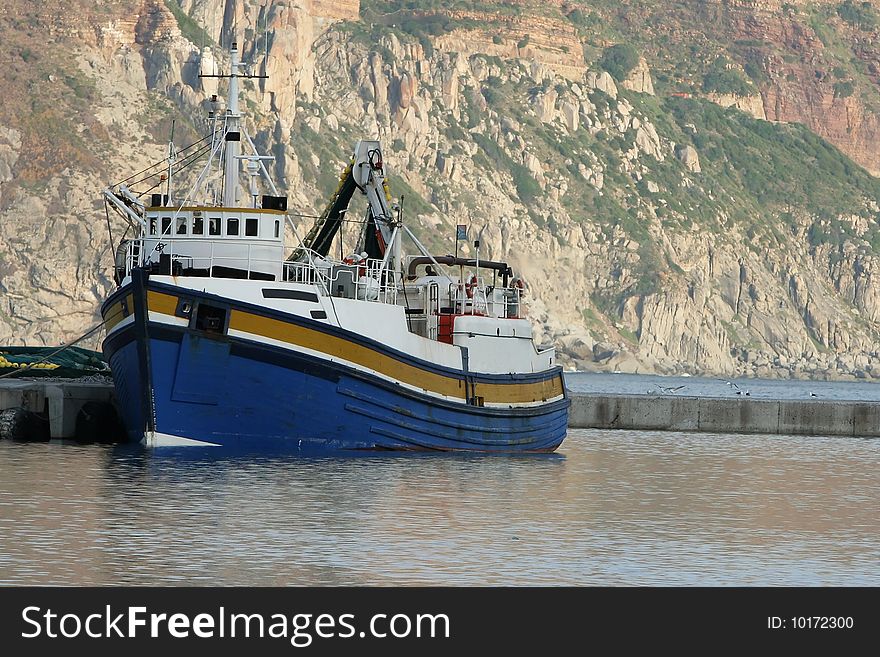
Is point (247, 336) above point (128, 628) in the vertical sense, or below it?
above

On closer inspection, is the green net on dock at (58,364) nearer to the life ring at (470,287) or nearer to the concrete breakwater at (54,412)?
the concrete breakwater at (54,412)

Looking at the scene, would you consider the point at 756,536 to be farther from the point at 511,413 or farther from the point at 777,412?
the point at 777,412

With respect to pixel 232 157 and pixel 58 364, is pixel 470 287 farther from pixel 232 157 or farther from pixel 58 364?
pixel 58 364

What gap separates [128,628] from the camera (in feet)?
82.2

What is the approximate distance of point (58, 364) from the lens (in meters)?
76.4

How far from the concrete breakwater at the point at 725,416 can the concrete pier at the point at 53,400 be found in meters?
25.0

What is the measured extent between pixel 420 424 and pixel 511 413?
5.31 meters

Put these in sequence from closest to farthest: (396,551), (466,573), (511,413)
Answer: (466,573) < (396,551) < (511,413)

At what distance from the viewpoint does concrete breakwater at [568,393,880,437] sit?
73.9 m

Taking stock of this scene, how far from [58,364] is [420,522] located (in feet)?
139

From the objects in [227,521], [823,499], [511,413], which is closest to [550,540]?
[227,521]

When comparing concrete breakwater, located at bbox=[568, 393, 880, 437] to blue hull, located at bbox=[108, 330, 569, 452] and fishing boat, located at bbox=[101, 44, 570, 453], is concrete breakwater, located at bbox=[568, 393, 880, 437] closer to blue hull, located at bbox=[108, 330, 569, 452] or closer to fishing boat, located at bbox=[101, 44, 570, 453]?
fishing boat, located at bbox=[101, 44, 570, 453]

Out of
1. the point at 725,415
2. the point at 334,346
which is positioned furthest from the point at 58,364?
the point at 334,346

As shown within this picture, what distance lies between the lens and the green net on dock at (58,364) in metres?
67.1
